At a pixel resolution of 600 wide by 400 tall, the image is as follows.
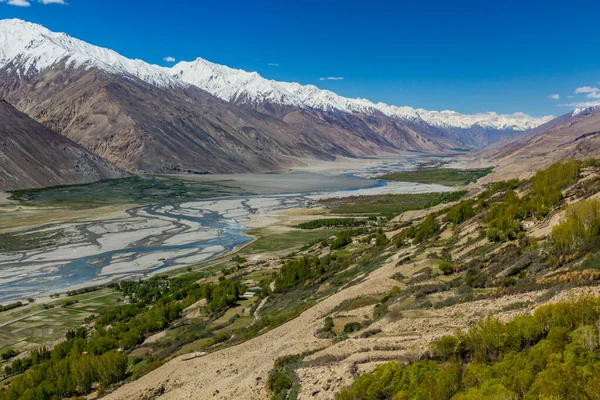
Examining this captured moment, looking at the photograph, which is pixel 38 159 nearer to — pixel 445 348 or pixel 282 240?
pixel 282 240

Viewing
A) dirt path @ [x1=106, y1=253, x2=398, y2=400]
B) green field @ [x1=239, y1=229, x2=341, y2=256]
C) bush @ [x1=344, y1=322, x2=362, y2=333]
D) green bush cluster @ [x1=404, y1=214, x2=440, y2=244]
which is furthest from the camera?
green field @ [x1=239, y1=229, x2=341, y2=256]

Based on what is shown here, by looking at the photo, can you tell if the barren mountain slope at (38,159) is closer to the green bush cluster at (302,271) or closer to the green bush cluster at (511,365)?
the green bush cluster at (302,271)

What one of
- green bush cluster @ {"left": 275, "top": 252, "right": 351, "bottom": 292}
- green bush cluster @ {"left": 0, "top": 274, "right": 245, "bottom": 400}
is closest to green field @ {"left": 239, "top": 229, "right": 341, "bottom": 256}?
green bush cluster @ {"left": 0, "top": 274, "right": 245, "bottom": 400}

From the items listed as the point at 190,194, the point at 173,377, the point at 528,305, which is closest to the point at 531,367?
the point at 528,305

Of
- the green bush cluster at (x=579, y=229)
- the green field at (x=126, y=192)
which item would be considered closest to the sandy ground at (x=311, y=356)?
the green bush cluster at (x=579, y=229)

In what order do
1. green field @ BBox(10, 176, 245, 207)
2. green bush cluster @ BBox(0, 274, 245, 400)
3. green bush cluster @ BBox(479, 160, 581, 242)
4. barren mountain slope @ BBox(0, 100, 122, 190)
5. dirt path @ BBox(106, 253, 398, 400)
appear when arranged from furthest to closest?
barren mountain slope @ BBox(0, 100, 122, 190) → green field @ BBox(10, 176, 245, 207) → green bush cluster @ BBox(479, 160, 581, 242) → green bush cluster @ BBox(0, 274, 245, 400) → dirt path @ BBox(106, 253, 398, 400)

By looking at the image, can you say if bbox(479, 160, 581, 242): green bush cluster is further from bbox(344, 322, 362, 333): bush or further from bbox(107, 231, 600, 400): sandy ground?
bbox(344, 322, 362, 333): bush

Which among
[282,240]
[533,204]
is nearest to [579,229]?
[533,204]

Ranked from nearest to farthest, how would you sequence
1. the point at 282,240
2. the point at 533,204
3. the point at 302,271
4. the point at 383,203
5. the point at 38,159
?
the point at 533,204 → the point at 302,271 → the point at 282,240 → the point at 383,203 → the point at 38,159

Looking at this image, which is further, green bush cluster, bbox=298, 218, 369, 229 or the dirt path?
green bush cluster, bbox=298, 218, 369, 229
